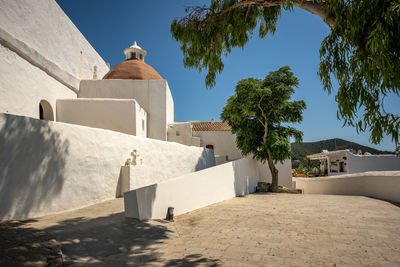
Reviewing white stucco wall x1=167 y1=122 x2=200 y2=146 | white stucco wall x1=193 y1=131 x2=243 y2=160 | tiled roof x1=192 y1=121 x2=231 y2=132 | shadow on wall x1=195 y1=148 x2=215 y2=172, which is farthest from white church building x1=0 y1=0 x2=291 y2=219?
tiled roof x1=192 y1=121 x2=231 y2=132

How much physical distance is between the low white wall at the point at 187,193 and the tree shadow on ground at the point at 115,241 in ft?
1.22

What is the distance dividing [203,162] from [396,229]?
10.1 meters

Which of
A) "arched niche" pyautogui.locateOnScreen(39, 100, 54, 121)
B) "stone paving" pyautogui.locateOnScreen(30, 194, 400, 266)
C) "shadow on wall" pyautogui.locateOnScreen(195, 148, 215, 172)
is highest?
"arched niche" pyautogui.locateOnScreen(39, 100, 54, 121)

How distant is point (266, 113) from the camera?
515 inches

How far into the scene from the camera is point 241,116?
13266mm

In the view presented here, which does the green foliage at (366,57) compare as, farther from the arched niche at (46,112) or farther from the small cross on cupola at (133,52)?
the small cross on cupola at (133,52)

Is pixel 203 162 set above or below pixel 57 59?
below

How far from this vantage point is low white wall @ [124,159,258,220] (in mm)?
5213

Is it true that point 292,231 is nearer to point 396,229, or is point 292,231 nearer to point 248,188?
point 396,229

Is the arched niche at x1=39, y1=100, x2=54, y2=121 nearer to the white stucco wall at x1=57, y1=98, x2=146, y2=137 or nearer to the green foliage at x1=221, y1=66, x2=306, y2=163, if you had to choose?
the white stucco wall at x1=57, y1=98, x2=146, y2=137

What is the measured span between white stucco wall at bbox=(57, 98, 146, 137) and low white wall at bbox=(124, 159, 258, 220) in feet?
17.8

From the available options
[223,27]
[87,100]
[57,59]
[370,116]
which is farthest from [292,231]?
[57,59]

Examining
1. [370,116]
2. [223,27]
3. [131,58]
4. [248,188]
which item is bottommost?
[248,188]

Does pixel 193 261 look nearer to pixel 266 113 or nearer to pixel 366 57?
pixel 366 57
